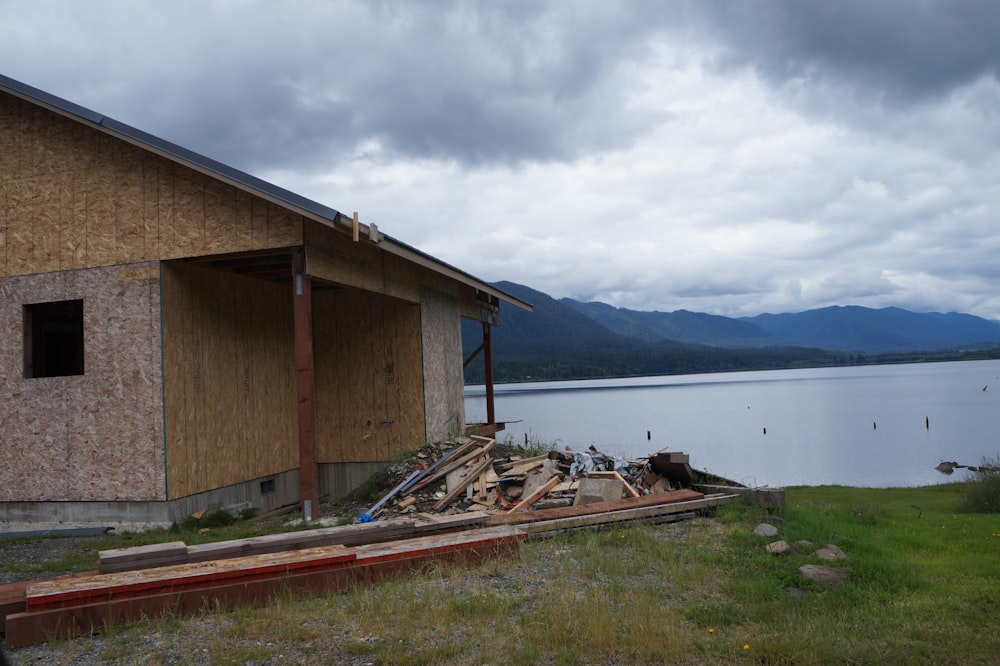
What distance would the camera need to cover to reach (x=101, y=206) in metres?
12.0

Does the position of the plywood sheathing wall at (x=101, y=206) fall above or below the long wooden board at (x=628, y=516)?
above

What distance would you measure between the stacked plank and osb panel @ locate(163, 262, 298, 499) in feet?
17.9

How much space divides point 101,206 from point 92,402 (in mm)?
3105

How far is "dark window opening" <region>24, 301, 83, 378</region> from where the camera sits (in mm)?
12484

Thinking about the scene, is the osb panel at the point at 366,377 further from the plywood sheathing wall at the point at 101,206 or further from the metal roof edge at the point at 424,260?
the plywood sheathing wall at the point at 101,206

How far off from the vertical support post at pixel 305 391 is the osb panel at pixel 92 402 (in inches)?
86.0

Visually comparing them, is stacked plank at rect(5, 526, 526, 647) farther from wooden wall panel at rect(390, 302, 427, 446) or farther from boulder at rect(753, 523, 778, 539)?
wooden wall panel at rect(390, 302, 427, 446)

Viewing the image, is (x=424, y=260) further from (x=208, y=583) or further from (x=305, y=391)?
(x=208, y=583)

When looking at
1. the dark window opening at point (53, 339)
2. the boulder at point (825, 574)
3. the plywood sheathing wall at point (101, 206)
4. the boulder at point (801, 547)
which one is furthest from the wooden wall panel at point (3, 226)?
the boulder at point (825, 574)

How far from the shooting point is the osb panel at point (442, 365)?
1558 centimetres

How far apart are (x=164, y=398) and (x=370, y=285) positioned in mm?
3891

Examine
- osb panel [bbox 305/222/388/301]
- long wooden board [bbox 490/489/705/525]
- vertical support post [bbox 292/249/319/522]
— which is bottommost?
long wooden board [bbox 490/489/705/525]

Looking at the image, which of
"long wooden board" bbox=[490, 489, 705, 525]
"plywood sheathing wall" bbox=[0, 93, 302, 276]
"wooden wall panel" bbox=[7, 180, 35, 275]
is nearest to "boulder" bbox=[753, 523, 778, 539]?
"long wooden board" bbox=[490, 489, 705, 525]

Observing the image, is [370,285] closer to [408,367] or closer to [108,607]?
[408,367]
